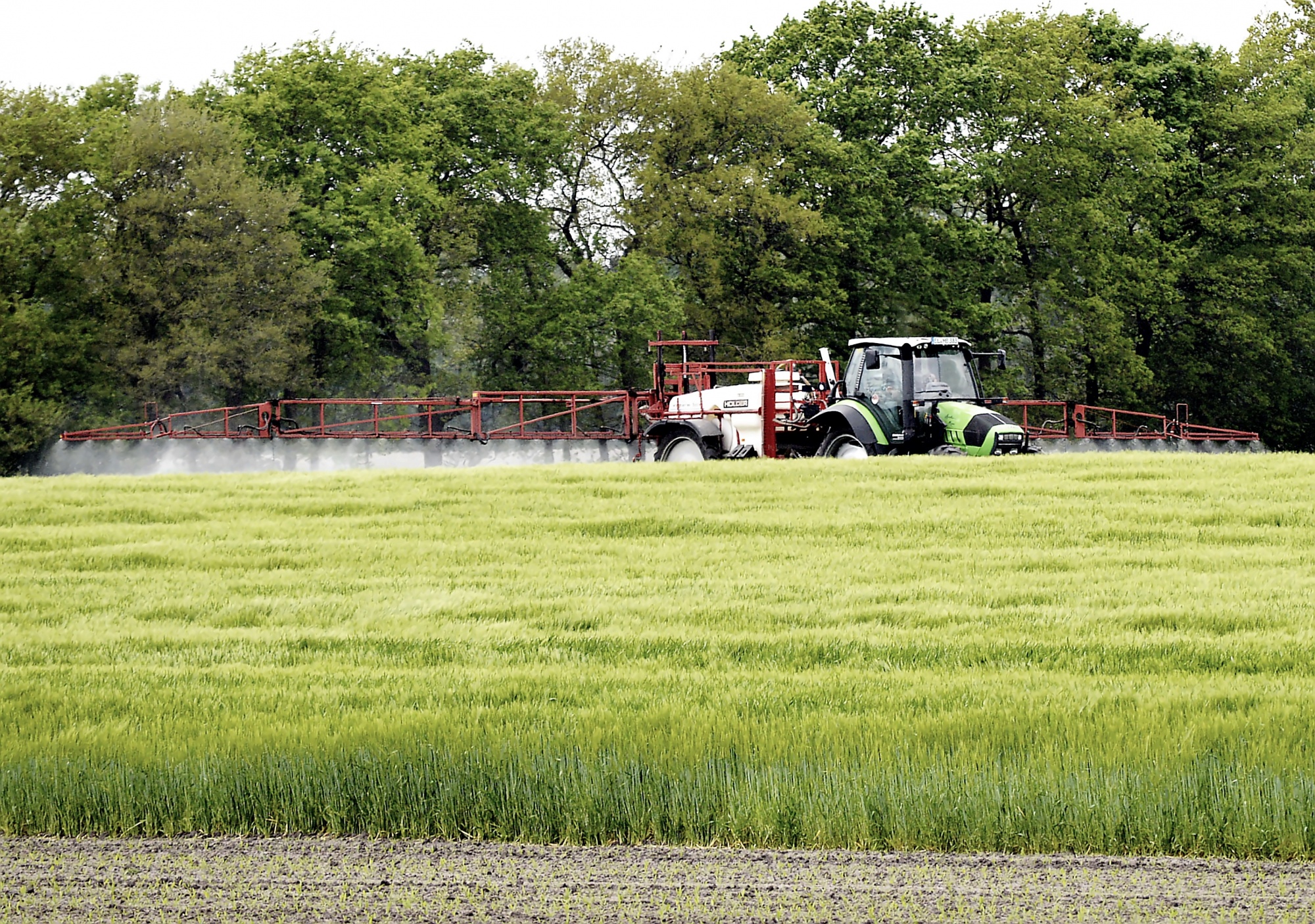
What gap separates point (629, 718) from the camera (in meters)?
8.73

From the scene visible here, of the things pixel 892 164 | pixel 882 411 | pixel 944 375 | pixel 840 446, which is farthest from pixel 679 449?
pixel 892 164

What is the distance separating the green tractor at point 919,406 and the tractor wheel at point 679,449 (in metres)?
3.68

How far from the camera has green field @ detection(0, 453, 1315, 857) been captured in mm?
7398

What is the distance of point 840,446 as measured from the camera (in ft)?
80.4

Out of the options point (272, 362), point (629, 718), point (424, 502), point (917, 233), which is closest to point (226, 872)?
point (629, 718)

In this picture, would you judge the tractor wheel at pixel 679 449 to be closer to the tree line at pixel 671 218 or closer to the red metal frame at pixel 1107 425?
the red metal frame at pixel 1107 425

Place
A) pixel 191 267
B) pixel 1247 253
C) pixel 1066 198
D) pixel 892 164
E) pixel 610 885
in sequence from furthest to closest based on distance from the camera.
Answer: pixel 1247 253 → pixel 1066 198 → pixel 892 164 → pixel 191 267 → pixel 610 885

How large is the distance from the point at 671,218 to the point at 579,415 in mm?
6571

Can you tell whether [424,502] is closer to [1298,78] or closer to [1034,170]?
[1034,170]

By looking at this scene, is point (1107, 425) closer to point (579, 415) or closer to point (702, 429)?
point (579, 415)

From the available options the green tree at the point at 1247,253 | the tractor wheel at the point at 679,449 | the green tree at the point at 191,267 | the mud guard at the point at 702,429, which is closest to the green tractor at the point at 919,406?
the mud guard at the point at 702,429

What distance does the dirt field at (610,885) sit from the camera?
240 inches

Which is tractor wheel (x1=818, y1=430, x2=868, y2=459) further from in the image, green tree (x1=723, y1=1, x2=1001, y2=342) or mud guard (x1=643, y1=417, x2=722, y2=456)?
green tree (x1=723, y1=1, x2=1001, y2=342)

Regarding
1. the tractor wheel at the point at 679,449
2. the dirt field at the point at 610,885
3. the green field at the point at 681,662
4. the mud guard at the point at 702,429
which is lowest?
the dirt field at the point at 610,885
